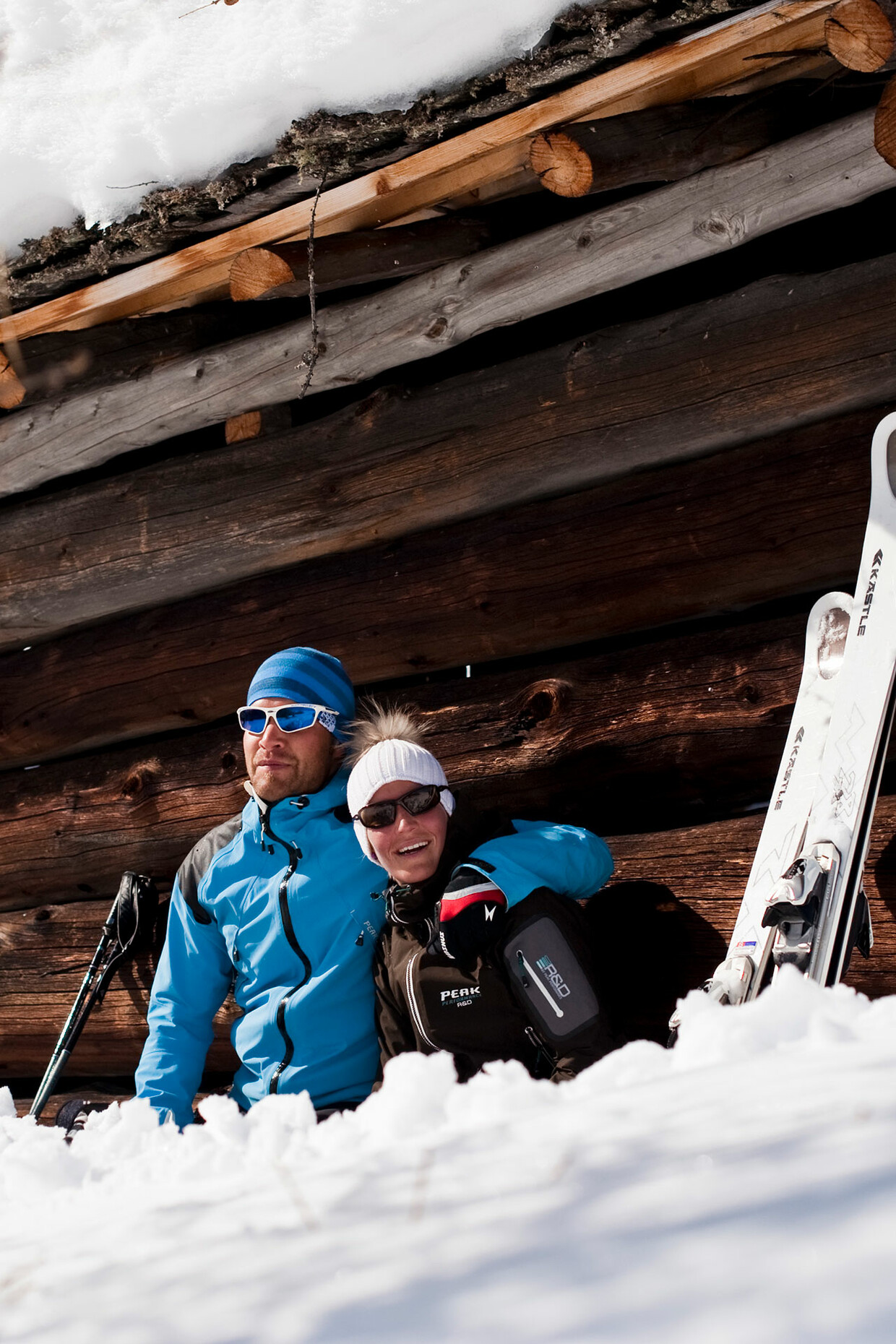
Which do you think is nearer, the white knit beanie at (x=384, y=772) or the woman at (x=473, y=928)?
the woman at (x=473, y=928)

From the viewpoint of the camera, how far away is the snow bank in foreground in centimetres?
72

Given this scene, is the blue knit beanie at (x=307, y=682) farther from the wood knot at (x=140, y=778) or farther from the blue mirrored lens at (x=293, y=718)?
the wood knot at (x=140, y=778)

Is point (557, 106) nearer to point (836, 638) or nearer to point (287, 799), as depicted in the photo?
point (836, 638)

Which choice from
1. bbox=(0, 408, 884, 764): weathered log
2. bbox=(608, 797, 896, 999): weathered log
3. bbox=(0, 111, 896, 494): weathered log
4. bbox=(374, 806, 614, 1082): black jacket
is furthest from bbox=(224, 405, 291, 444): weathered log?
bbox=(374, 806, 614, 1082): black jacket

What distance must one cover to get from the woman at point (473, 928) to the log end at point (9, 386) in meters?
2.26

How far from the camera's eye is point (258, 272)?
10.3 feet

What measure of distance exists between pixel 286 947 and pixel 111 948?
3.81ft

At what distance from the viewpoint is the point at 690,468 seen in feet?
9.78

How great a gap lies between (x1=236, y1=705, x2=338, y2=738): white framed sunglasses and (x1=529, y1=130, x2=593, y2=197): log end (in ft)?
4.96

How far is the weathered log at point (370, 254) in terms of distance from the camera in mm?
3189

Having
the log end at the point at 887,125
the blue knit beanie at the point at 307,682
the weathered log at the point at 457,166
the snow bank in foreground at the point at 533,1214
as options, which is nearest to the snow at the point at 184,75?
the weathered log at the point at 457,166

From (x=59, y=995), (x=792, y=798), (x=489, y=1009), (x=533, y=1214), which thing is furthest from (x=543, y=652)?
(x=533, y=1214)

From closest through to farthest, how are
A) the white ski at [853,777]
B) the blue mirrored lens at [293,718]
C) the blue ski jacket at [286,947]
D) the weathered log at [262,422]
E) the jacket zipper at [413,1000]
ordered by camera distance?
the white ski at [853,777] < the jacket zipper at [413,1000] < the blue ski jacket at [286,947] < the blue mirrored lens at [293,718] < the weathered log at [262,422]

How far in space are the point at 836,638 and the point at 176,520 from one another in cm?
232
